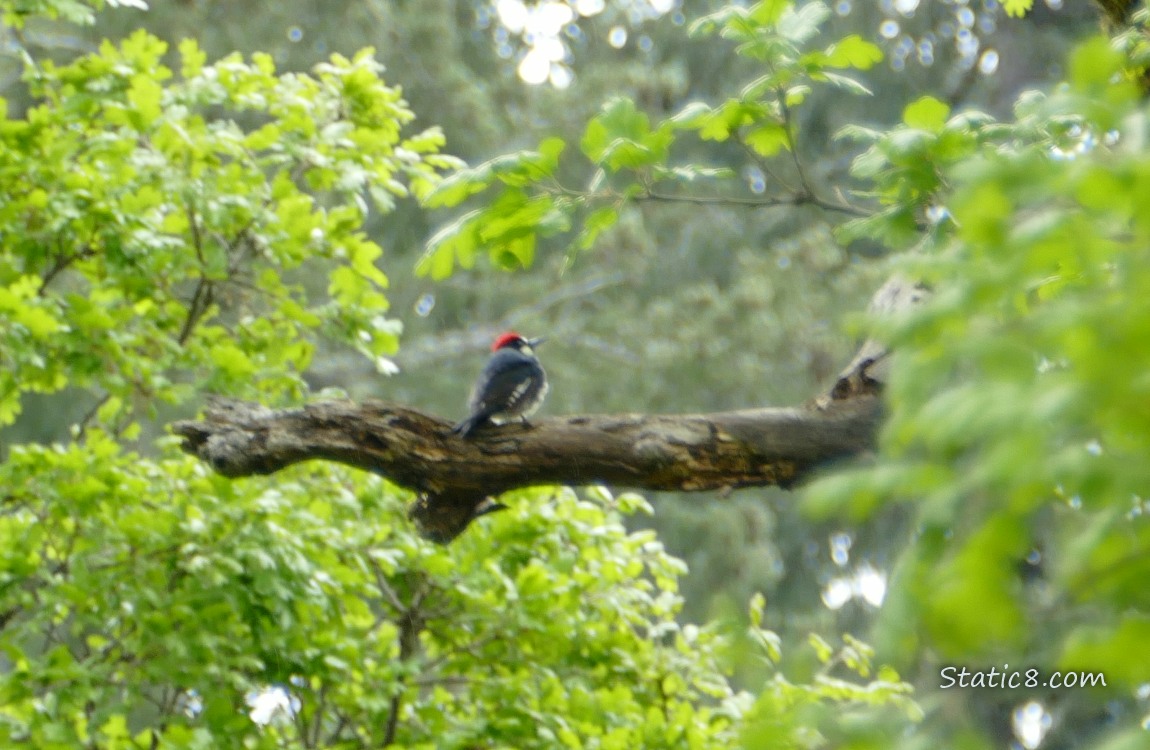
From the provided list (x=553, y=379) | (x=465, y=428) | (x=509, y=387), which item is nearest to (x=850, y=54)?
(x=465, y=428)

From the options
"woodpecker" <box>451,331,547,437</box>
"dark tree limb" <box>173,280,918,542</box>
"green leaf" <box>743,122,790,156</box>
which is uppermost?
"woodpecker" <box>451,331,547,437</box>

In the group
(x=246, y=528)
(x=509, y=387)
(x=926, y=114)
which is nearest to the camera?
(x=926, y=114)

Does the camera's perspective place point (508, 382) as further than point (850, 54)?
Yes

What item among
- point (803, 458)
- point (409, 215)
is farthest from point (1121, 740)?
point (409, 215)

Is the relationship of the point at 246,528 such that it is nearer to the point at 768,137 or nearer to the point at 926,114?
the point at 768,137

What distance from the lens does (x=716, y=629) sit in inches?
47.9

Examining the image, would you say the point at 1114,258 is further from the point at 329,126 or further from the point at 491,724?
the point at 329,126

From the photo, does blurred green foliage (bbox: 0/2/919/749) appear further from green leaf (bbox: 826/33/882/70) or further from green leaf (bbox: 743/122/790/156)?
green leaf (bbox: 826/33/882/70)

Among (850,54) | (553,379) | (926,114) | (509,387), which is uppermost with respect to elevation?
(553,379)

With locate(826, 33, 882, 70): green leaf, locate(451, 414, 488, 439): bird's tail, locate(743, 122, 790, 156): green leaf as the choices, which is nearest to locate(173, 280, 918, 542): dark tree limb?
locate(451, 414, 488, 439): bird's tail

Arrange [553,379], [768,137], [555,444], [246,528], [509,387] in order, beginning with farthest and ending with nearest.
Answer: [553,379]
[509,387]
[246,528]
[555,444]
[768,137]

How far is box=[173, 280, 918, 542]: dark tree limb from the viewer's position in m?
3.66

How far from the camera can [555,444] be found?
372cm

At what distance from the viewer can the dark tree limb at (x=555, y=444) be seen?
3656mm
